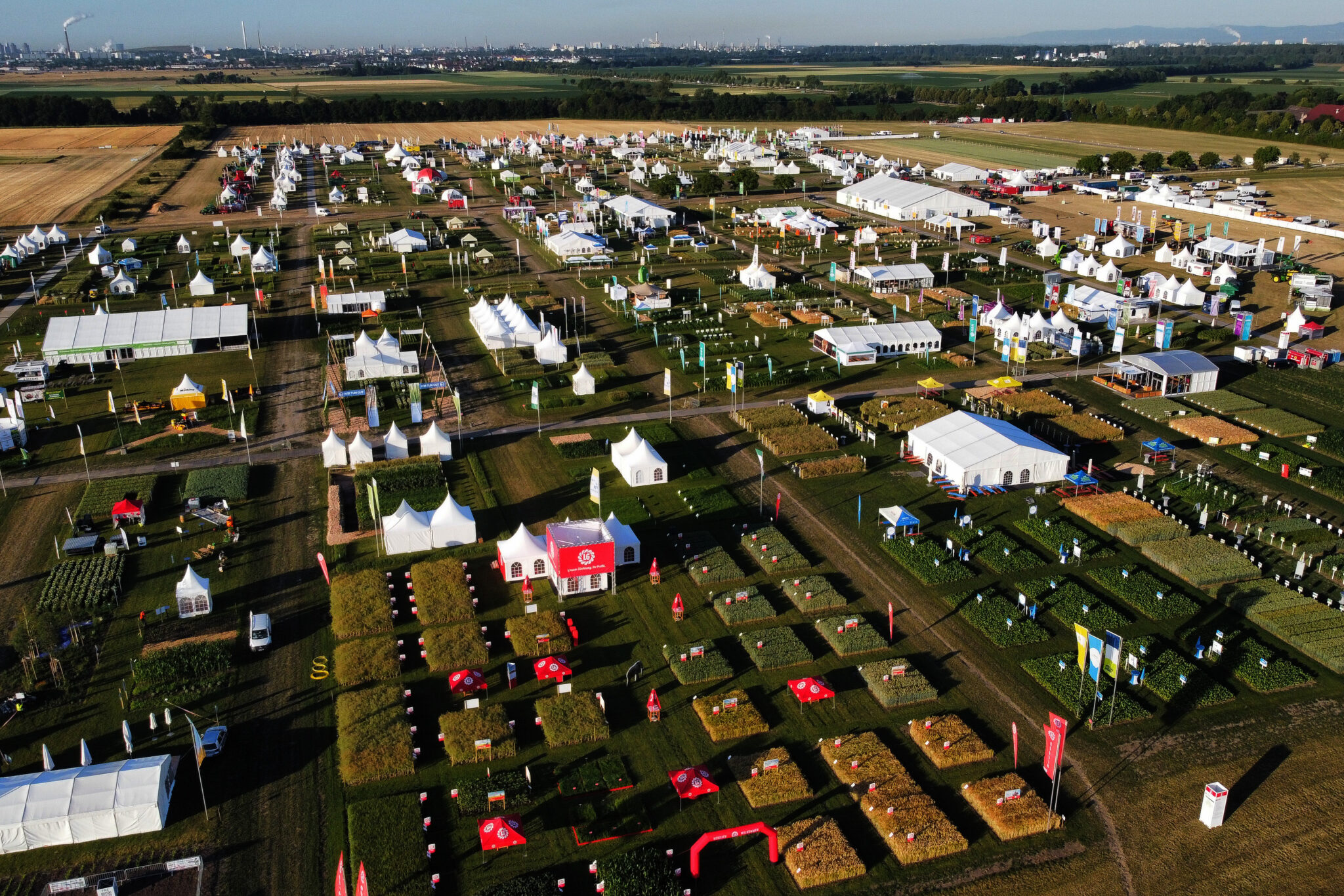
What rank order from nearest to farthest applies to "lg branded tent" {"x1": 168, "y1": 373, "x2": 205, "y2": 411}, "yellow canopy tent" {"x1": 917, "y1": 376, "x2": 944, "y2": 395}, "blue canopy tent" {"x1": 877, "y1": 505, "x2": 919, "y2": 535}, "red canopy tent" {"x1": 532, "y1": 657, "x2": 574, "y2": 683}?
"red canopy tent" {"x1": 532, "y1": 657, "x2": 574, "y2": 683}, "blue canopy tent" {"x1": 877, "y1": 505, "x2": 919, "y2": 535}, "lg branded tent" {"x1": 168, "y1": 373, "x2": 205, "y2": 411}, "yellow canopy tent" {"x1": 917, "y1": 376, "x2": 944, "y2": 395}

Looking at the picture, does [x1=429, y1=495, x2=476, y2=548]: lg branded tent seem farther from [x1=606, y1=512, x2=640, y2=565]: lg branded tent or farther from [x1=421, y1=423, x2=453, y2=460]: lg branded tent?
[x1=421, y1=423, x2=453, y2=460]: lg branded tent

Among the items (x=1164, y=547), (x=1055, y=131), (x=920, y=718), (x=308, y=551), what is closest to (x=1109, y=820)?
(x=920, y=718)

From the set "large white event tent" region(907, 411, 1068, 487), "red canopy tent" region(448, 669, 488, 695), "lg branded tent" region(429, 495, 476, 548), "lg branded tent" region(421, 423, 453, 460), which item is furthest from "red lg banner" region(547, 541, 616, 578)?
"large white event tent" region(907, 411, 1068, 487)

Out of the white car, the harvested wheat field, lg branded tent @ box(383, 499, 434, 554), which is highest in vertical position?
the harvested wheat field

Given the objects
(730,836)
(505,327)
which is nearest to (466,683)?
(730,836)

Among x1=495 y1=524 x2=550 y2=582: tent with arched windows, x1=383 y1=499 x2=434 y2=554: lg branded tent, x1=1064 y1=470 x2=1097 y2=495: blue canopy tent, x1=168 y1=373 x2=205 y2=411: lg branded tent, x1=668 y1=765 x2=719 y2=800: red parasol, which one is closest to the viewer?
x1=668 y1=765 x2=719 y2=800: red parasol

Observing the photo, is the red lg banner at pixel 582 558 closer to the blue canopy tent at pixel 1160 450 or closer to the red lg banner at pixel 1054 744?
the red lg banner at pixel 1054 744

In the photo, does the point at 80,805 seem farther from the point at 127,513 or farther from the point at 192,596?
the point at 127,513
